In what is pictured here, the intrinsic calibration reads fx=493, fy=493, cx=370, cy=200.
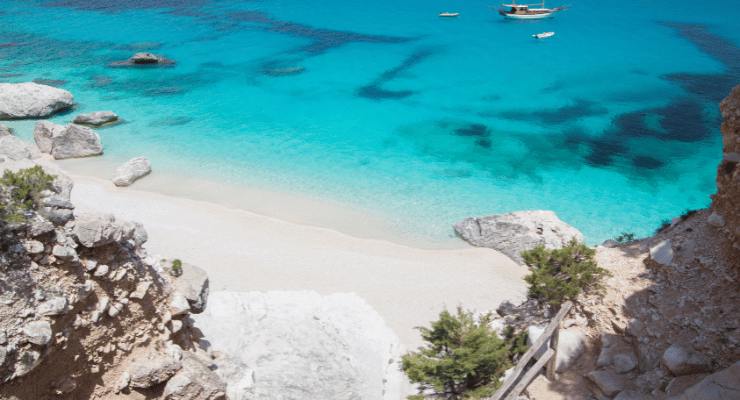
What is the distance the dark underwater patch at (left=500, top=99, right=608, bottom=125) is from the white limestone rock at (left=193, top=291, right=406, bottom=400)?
79.1 ft

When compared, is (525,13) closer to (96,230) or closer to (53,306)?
(96,230)

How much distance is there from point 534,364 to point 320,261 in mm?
9627

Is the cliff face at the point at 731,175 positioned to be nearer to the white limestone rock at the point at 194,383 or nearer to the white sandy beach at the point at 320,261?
the white sandy beach at the point at 320,261

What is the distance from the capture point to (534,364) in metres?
12.4

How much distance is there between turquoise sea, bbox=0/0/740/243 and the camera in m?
26.8

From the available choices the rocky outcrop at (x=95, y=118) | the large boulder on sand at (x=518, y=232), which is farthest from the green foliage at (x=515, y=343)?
the rocky outcrop at (x=95, y=118)

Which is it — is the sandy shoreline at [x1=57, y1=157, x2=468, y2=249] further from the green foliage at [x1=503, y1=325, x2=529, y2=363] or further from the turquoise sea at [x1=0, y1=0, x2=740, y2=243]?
the green foliage at [x1=503, y1=325, x2=529, y2=363]

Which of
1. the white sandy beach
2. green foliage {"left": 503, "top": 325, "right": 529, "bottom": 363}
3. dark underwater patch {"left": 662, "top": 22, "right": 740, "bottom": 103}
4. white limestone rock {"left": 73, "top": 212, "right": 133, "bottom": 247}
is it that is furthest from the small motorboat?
white limestone rock {"left": 73, "top": 212, "right": 133, "bottom": 247}

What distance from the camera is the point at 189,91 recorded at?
132 feet

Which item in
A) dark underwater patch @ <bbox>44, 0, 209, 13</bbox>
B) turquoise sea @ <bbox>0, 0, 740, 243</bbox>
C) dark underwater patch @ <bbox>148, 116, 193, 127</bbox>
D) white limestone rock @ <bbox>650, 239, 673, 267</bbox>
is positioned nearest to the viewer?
white limestone rock @ <bbox>650, 239, 673, 267</bbox>

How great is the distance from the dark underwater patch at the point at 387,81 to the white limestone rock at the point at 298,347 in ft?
86.1

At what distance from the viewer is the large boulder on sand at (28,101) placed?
109 ft

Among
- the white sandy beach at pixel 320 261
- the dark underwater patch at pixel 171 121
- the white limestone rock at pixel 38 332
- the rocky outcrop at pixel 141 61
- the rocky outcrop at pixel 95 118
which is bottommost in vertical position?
the white sandy beach at pixel 320 261

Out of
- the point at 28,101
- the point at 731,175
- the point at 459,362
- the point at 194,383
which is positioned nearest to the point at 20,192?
the point at 194,383
